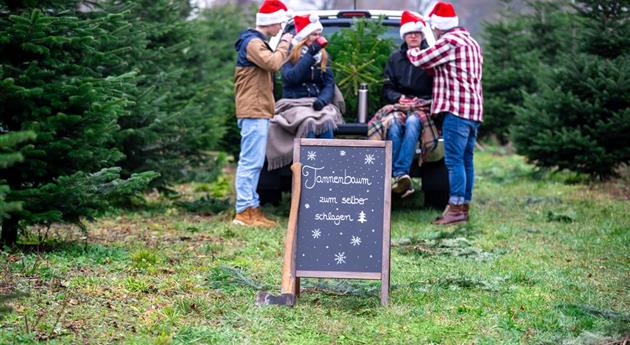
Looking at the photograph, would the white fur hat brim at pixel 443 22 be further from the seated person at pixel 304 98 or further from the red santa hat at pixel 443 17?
the seated person at pixel 304 98

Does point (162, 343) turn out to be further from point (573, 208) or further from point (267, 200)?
point (573, 208)

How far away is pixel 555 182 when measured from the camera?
47.3 ft

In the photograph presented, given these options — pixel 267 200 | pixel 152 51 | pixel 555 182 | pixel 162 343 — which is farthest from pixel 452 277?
pixel 555 182

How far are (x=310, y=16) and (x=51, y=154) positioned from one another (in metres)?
3.61

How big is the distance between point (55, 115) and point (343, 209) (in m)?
2.31

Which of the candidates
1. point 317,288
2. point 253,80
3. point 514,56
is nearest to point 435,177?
point 253,80

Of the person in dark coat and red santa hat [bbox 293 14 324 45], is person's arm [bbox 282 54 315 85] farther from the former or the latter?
the person in dark coat

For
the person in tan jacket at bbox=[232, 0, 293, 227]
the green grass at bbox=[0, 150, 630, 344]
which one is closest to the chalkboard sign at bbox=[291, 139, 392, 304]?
the green grass at bbox=[0, 150, 630, 344]

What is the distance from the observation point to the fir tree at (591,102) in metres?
12.7

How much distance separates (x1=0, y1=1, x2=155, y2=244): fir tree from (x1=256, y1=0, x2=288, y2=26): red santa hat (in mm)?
2344

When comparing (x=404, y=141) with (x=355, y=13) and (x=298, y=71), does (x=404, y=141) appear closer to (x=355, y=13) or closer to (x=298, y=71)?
(x=298, y=71)

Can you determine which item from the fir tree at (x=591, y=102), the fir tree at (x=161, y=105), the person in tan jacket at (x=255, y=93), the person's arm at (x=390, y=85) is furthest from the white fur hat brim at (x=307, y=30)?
the fir tree at (x=591, y=102)

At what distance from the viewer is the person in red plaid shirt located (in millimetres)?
10102

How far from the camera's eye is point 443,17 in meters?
10.2
